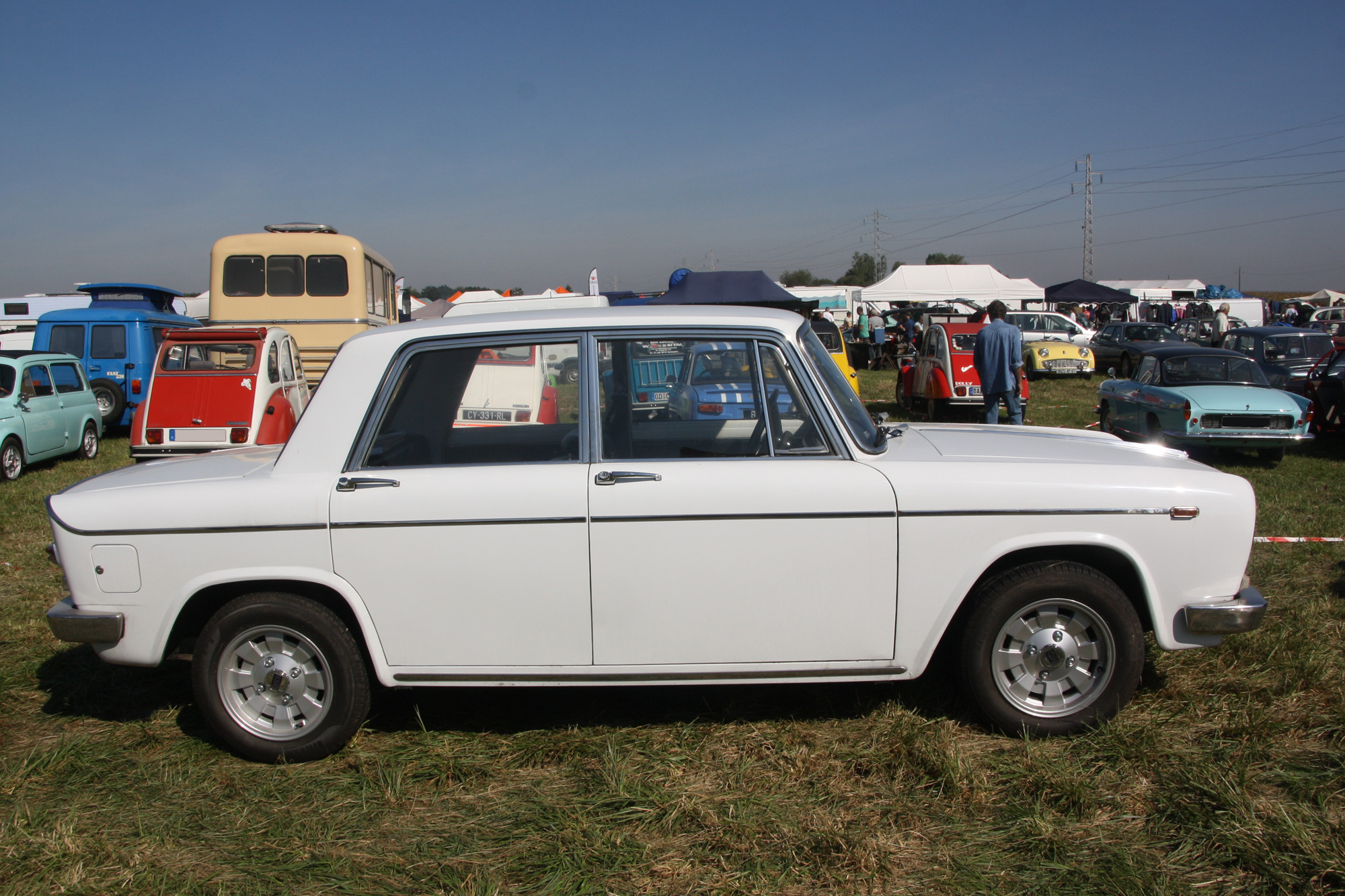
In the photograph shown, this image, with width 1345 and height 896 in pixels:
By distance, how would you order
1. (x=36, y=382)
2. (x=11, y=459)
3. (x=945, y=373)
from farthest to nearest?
(x=945, y=373), (x=36, y=382), (x=11, y=459)

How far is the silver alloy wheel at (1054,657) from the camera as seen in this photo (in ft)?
11.0

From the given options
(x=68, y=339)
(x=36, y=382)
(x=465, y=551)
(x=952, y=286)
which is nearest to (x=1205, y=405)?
(x=465, y=551)

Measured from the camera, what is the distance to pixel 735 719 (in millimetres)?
3715

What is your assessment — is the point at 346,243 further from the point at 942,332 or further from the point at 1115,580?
the point at 1115,580

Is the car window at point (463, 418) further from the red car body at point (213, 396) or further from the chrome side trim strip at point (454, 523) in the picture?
the red car body at point (213, 396)

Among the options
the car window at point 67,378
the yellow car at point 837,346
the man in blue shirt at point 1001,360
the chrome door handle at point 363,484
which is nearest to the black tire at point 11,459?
the car window at point 67,378

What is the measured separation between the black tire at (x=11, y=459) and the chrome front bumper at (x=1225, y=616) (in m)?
11.8

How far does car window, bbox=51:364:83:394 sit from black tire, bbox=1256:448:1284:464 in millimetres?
15384

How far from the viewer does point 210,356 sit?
1042 centimetres

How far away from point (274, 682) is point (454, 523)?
1.02m

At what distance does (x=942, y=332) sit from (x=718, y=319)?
42.2ft

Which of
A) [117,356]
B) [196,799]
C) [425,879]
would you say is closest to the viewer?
[425,879]

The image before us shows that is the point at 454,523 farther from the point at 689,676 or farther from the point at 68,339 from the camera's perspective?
the point at 68,339

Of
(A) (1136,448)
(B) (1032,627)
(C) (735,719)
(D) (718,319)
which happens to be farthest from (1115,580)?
(D) (718,319)
